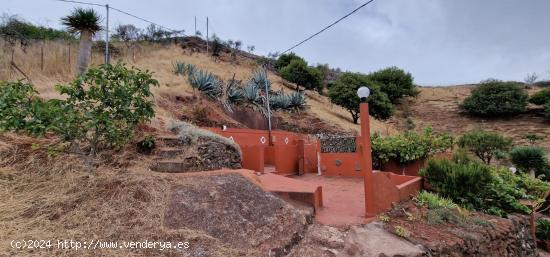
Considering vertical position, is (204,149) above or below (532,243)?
above

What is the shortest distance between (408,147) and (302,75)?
17.2 meters

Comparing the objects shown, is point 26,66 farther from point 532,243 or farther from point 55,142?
point 532,243

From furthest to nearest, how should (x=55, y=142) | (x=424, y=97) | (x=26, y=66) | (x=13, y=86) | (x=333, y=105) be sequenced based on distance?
(x=424, y=97), (x=333, y=105), (x=26, y=66), (x=55, y=142), (x=13, y=86)

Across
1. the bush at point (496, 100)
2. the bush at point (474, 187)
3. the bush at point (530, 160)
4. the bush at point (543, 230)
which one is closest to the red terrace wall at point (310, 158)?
the bush at point (474, 187)

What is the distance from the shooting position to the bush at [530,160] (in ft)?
40.7

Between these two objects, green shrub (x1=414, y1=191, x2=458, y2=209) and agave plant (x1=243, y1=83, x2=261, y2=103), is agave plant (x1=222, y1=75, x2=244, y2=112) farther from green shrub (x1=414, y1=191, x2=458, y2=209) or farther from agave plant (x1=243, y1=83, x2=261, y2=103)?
green shrub (x1=414, y1=191, x2=458, y2=209)

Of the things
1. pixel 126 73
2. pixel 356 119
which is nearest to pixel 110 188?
pixel 126 73

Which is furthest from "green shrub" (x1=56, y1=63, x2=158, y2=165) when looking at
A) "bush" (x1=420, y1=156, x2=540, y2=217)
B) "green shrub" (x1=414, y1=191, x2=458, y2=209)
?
"bush" (x1=420, y1=156, x2=540, y2=217)

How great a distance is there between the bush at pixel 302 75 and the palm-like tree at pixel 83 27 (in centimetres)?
1748

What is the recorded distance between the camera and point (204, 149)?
5.95 m

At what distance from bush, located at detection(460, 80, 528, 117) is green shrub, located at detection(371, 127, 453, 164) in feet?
74.9

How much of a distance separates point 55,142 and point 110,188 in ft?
5.62

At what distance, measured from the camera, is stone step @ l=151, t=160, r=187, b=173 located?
17.0ft

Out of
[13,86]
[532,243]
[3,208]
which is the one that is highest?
[13,86]
